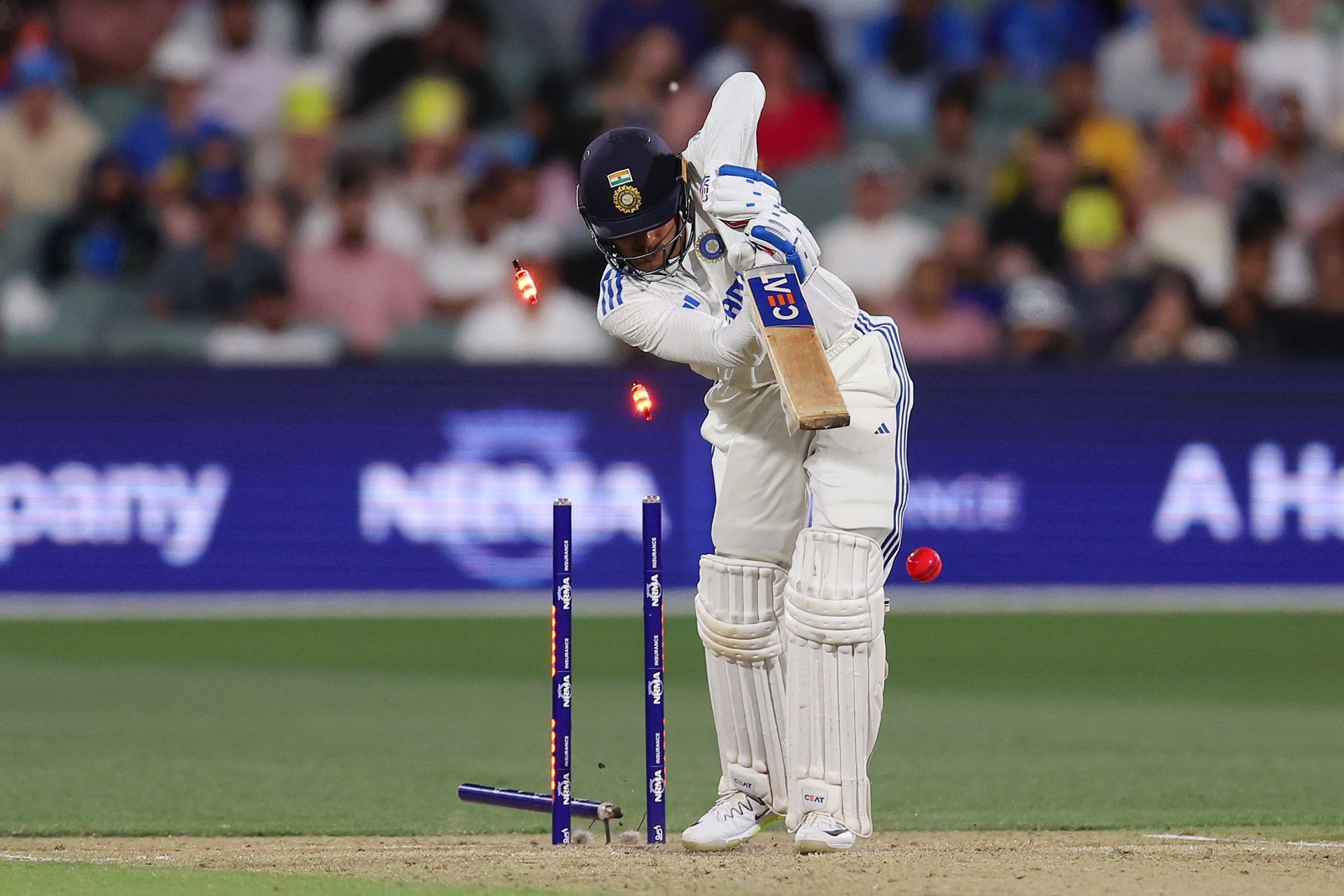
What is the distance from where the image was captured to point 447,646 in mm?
11508

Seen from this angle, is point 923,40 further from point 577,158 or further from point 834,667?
point 834,667

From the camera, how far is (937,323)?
13523 millimetres

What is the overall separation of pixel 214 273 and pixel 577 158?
9.06 ft

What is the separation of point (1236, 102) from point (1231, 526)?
3.92 m

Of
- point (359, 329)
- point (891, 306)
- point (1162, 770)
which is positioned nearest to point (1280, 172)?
point (891, 306)

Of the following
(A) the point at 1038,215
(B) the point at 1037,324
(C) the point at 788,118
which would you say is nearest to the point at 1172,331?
(B) the point at 1037,324

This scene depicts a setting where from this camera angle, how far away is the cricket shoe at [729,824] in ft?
20.0

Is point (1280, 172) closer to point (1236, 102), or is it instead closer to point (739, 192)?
point (1236, 102)

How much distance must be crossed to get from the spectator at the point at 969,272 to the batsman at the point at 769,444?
7.67m

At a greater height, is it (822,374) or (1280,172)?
(1280,172)

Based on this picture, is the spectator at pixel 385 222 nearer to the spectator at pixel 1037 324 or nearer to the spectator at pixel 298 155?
the spectator at pixel 298 155

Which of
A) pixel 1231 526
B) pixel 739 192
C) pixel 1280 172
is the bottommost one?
pixel 1231 526

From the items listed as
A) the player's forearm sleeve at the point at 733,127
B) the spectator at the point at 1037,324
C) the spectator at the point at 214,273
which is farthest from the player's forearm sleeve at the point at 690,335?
the spectator at the point at 214,273

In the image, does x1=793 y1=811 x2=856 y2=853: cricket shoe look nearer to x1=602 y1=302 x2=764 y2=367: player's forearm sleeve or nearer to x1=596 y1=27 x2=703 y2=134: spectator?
x1=602 y1=302 x2=764 y2=367: player's forearm sleeve
